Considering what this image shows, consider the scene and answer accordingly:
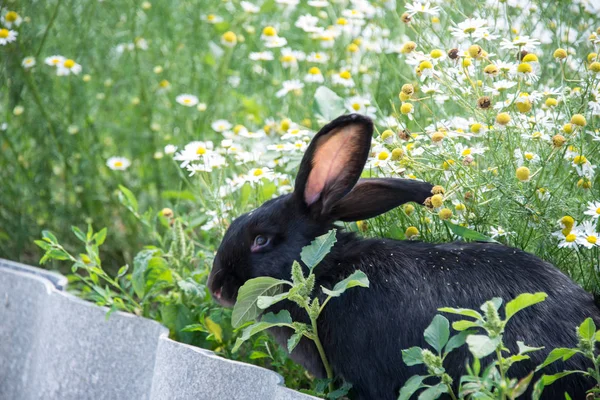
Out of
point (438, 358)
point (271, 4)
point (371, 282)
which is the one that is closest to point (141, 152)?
point (271, 4)

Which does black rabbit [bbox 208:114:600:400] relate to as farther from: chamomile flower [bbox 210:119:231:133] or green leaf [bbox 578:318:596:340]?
chamomile flower [bbox 210:119:231:133]

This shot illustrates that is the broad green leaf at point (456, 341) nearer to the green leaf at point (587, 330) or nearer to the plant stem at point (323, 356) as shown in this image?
the green leaf at point (587, 330)

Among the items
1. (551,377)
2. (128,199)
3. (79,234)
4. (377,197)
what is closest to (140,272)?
(79,234)

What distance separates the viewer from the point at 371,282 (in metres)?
2.67

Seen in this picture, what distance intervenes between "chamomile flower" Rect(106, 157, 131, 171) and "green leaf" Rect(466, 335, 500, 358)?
270cm

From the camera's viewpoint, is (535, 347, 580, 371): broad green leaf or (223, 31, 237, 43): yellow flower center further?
(223, 31, 237, 43): yellow flower center

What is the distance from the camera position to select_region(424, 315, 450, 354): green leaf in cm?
223

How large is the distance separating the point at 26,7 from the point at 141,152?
2.94ft

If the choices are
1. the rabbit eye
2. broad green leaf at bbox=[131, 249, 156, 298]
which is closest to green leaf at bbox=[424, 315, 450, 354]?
the rabbit eye

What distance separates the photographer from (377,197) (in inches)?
112

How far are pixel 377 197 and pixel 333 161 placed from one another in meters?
0.19

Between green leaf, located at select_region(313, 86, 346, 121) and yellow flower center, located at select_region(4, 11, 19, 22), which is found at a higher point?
green leaf, located at select_region(313, 86, 346, 121)

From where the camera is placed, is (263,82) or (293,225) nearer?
(293,225)

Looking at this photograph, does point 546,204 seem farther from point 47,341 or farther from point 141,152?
point 141,152
